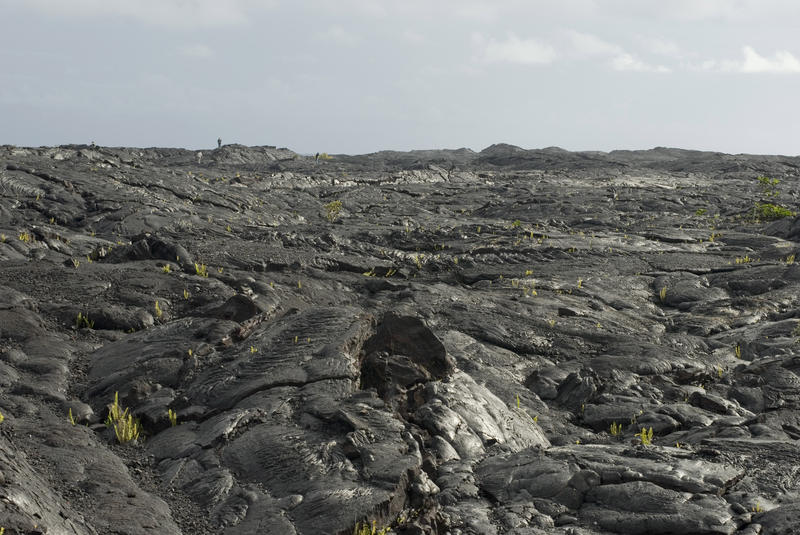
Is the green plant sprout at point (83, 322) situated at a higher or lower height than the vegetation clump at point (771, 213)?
lower

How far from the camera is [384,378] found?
40.6ft

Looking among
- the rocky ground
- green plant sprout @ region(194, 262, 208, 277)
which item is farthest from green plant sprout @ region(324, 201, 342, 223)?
green plant sprout @ region(194, 262, 208, 277)

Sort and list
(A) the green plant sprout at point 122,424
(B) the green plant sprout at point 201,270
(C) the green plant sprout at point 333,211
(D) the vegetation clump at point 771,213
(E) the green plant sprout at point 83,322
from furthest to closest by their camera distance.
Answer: (D) the vegetation clump at point 771,213 < (C) the green plant sprout at point 333,211 < (B) the green plant sprout at point 201,270 < (E) the green plant sprout at point 83,322 < (A) the green plant sprout at point 122,424

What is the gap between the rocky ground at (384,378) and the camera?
29.1ft

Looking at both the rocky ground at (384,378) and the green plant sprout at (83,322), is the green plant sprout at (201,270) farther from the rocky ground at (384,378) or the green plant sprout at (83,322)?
the green plant sprout at (83,322)

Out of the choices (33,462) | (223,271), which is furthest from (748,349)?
(33,462)

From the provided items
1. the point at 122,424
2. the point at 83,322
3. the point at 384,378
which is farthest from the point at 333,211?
the point at 122,424

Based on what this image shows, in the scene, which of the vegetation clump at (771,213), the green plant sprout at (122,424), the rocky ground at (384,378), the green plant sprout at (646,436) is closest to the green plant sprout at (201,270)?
the rocky ground at (384,378)

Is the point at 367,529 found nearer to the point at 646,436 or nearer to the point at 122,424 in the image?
the point at 122,424

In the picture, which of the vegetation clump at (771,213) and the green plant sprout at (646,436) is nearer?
the green plant sprout at (646,436)

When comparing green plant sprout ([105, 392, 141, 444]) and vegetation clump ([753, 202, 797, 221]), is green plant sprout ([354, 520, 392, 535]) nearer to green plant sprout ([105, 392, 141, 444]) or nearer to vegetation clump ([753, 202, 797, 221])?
green plant sprout ([105, 392, 141, 444])

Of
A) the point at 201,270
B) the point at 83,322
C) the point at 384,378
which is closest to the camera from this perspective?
the point at 384,378

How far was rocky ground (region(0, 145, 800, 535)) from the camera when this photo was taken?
349 inches

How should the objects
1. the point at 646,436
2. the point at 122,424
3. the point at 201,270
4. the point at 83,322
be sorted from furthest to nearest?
the point at 201,270, the point at 83,322, the point at 646,436, the point at 122,424
